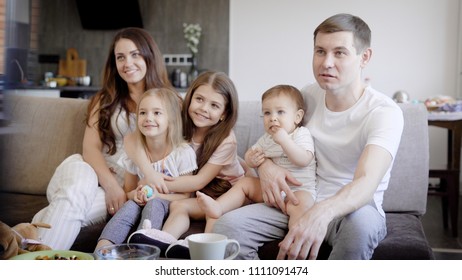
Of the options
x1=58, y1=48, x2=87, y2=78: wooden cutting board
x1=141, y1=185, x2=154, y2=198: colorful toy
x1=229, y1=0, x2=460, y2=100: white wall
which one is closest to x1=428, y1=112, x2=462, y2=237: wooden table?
x1=229, y1=0, x2=460, y2=100: white wall

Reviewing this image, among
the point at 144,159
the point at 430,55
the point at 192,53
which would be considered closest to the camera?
the point at 144,159

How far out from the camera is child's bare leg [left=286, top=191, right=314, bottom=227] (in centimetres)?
124

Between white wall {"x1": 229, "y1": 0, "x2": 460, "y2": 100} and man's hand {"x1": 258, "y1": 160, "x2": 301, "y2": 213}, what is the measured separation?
1706 mm

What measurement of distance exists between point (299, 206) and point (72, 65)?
3252 mm

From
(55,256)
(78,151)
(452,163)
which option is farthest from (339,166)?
(452,163)

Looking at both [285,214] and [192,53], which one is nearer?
[285,214]

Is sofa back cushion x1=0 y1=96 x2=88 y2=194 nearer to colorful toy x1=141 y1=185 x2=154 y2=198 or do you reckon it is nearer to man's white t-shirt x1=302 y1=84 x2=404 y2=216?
colorful toy x1=141 y1=185 x2=154 y2=198

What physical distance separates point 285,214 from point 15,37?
2.38 ft

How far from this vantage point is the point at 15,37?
1.00 m
